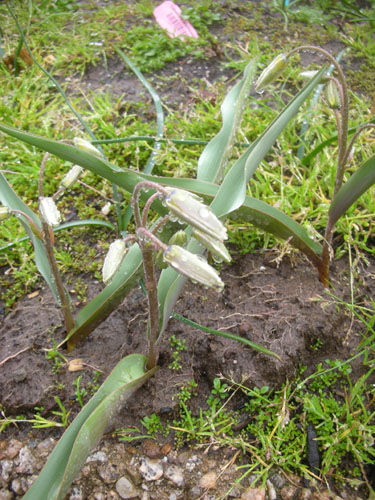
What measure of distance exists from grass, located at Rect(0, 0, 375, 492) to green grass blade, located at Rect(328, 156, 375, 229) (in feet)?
0.37

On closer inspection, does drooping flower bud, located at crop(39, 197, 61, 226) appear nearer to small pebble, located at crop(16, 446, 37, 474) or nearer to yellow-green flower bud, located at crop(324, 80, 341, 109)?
small pebble, located at crop(16, 446, 37, 474)

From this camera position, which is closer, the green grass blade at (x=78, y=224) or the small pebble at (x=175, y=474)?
the small pebble at (x=175, y=474)

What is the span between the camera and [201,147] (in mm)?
1873

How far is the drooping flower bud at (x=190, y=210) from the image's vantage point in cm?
80

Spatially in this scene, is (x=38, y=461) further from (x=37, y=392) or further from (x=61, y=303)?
(x=61, y=303)

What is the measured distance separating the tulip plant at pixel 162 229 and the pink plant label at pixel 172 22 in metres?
1.20

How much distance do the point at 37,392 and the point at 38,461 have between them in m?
0.18

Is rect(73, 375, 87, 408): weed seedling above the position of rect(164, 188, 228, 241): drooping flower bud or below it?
below

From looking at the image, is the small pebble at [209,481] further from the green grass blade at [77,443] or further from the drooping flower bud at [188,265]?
the drooping flower bud at [188,265]

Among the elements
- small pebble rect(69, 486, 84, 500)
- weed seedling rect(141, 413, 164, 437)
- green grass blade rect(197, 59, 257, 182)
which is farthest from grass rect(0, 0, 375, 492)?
green grass blade rect(197, 59, 257, 182)

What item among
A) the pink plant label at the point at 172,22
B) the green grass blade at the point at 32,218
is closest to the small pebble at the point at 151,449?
the green grass blade at the point at 32,218

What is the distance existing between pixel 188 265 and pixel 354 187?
0.65m

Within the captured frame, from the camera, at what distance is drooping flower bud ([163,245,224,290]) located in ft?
2.65

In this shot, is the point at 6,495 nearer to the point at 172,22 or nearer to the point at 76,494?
the point at 76,494
